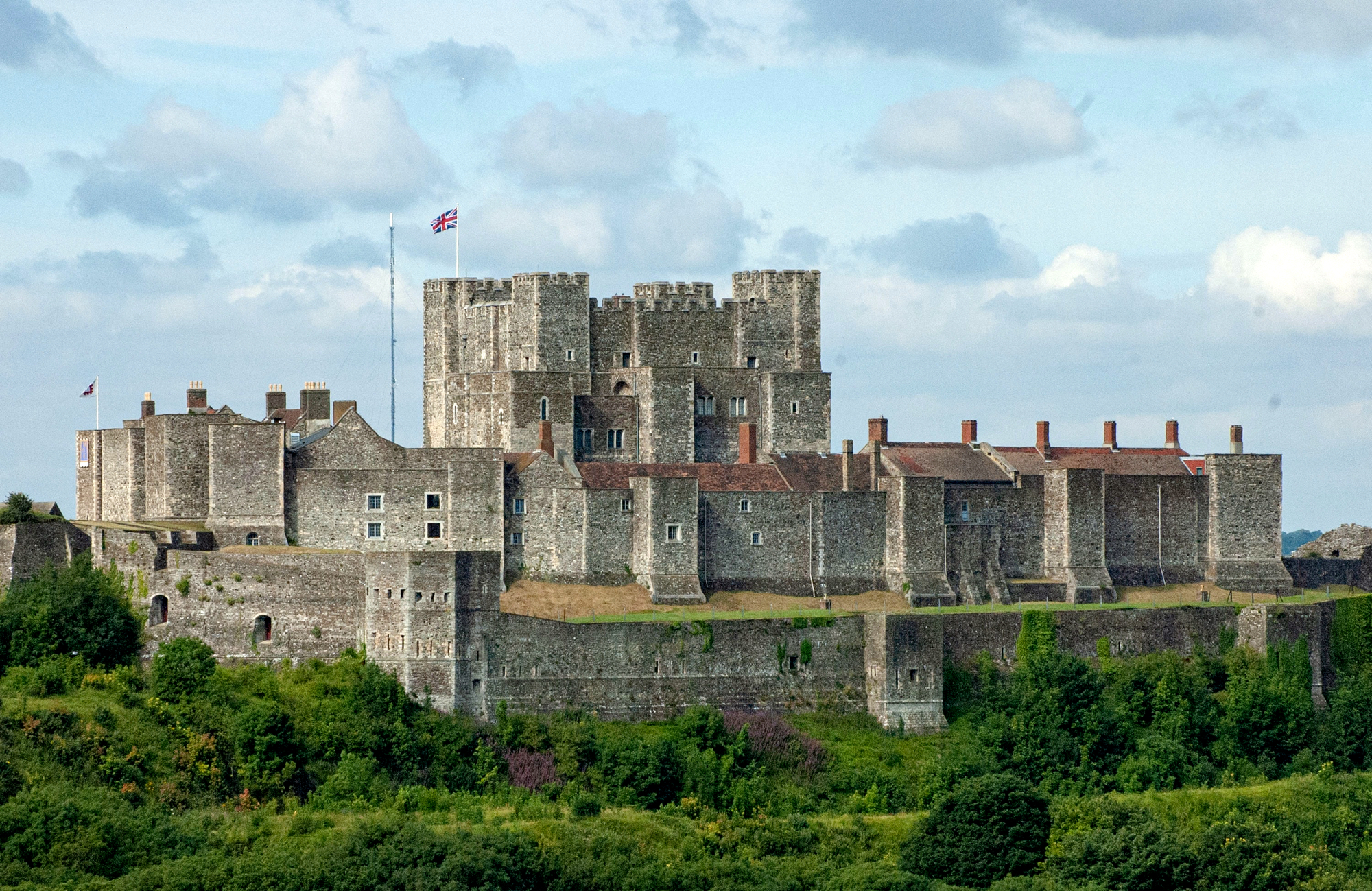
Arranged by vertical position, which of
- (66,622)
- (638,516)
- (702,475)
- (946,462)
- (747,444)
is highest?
(747,444)

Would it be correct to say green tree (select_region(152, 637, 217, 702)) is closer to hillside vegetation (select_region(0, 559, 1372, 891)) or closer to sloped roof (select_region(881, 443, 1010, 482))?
hillside vegetation (select_region(0, 559, 1372, 891))

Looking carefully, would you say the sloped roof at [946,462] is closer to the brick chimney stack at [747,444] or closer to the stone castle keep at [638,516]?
the stone castle keep at [638,516]

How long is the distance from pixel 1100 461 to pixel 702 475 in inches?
659

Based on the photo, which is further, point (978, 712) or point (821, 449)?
point (821, 449)

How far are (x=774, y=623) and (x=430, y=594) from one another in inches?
425

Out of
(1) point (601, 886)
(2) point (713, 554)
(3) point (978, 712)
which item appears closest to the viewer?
(1) point (601, 886)

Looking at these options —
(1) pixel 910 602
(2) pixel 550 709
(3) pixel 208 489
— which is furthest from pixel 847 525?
(3) pixel 208 489

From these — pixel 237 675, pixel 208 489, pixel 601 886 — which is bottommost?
pixel 601 886

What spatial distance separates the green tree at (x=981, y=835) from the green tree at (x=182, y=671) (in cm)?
2010

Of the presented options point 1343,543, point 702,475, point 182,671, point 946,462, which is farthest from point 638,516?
point 1343,543

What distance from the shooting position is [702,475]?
274 ft

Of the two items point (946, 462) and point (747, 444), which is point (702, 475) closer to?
point (747, 444)

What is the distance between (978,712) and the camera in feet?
253

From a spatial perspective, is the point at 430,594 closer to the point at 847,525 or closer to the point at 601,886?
the point at 601,886
